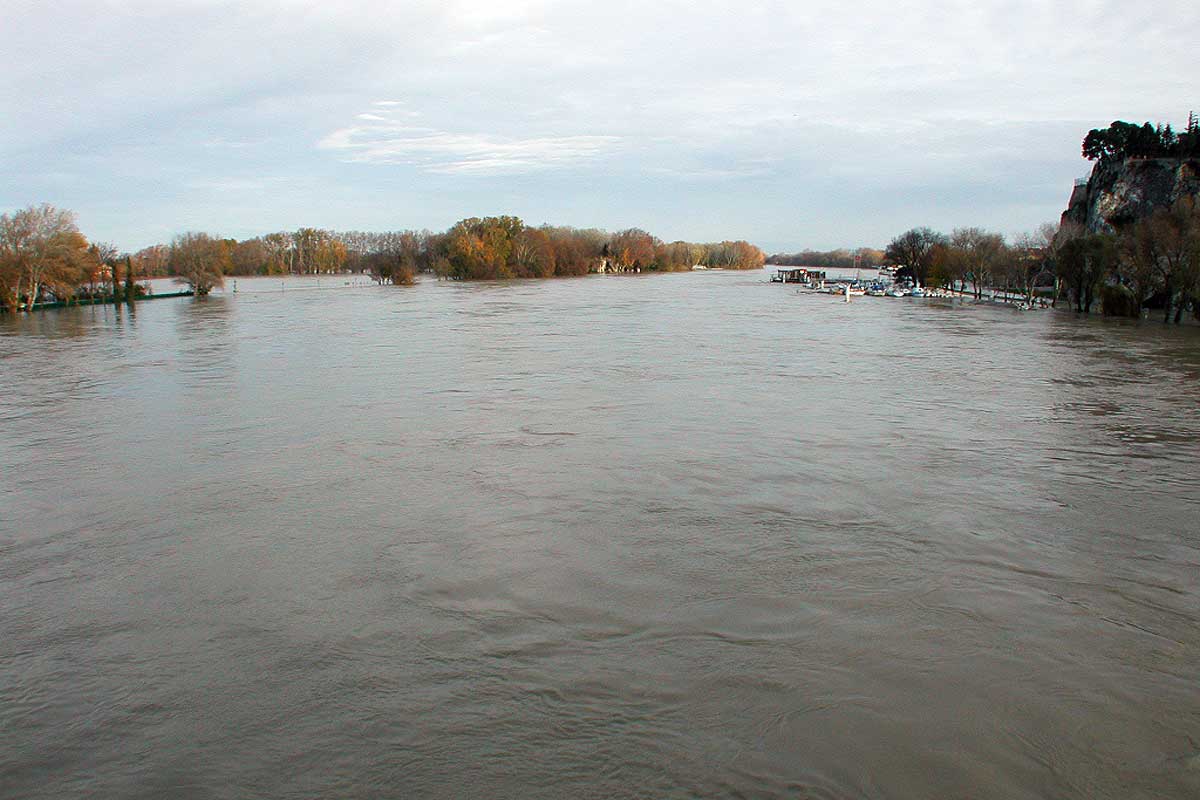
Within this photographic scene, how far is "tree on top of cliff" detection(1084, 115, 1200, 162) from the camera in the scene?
77.5 meters

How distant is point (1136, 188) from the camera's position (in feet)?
237

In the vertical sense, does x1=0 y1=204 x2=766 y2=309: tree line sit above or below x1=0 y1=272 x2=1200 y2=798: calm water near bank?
above

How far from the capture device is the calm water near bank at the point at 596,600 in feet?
16.5

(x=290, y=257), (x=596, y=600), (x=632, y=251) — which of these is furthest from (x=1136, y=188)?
(x=290, y=257)

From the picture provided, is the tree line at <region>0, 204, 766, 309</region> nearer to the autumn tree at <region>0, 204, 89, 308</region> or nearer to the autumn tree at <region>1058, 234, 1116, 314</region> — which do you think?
the autumn tree at <region>0, 204, 89, 308</region>

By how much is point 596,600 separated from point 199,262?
93.2 m

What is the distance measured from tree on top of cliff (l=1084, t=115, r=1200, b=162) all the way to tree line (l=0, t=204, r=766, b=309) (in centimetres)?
8194

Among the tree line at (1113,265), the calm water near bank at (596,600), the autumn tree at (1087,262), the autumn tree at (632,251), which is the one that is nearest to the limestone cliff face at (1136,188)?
the tree line at (1113,265)

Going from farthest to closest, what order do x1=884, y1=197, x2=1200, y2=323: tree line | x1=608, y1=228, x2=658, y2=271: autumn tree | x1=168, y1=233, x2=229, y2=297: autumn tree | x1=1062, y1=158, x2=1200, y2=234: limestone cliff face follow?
x1=608, y1=228, x2=658, y2=271: autumn tree → x1=168, y1=233, x2=229, y2=297: autumn tree → x1=1062, y1=158, x2=1200, y2=234: limestone cliff face → x1=884, y1=197, x2=1200, y2=323: tree line


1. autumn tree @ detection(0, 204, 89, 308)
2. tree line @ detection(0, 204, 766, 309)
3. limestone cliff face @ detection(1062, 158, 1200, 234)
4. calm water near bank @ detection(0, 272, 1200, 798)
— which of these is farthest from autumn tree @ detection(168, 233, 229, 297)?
limestone cliff face @ detection(1062, 158, 1200, 234)

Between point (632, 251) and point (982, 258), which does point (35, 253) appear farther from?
point (632, 251)

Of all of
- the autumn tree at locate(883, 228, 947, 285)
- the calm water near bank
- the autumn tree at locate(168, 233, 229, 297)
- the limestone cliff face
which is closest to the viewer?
the calm water near bank

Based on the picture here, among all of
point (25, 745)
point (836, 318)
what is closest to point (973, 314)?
point (836, 318)

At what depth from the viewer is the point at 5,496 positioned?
421 inches
